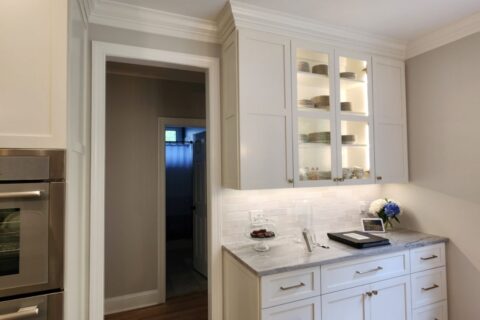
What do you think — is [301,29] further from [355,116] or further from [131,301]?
[131,301]

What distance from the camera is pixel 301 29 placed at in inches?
87.5

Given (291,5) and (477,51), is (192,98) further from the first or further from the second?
(477,51)

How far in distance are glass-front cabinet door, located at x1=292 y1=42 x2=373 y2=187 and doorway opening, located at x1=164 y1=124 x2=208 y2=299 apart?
1.91 m

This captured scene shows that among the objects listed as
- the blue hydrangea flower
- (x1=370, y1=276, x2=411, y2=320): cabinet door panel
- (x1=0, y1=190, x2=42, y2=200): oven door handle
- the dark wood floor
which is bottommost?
the dark wood floor

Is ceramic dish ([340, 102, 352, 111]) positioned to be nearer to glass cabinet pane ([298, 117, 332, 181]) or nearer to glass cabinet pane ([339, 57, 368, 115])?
glass cabinet pane ([339, 57, 368, 115])

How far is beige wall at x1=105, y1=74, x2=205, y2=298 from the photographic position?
304cm

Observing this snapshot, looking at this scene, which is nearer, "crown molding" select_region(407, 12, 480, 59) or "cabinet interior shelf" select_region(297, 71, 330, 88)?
"crown molding" select_region(407, 12, 480, 59)

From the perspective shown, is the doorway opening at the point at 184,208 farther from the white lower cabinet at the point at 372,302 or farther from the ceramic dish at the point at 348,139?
the white lower cabinet at the point at 372,302

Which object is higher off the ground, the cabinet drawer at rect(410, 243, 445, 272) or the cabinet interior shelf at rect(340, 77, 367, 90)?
the cabinet interior shelf at rect(340, 77, 367, 90)

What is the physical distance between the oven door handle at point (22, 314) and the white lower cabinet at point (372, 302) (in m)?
1.62

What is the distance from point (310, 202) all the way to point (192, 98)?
2.02 metres

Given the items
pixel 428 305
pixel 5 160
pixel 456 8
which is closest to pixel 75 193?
pixel 5 160

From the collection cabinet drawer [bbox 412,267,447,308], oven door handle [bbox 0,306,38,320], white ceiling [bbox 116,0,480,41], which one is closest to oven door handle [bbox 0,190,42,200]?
oven door handle [bbox 0,306,38,320]

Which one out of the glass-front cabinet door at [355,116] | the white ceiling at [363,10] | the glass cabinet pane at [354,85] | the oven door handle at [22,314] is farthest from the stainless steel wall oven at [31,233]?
the glass cabinet pane at [354,85]
